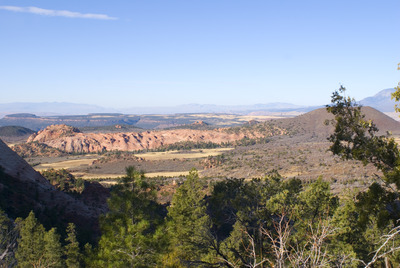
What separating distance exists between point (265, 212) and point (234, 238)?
285 inches

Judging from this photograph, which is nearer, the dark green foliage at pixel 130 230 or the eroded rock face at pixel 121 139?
the dark green foliage at pixel 130 230

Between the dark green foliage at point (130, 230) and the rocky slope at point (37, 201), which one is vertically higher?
the dark green foliage at point (130, 230)

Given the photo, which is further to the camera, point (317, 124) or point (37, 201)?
point (317, 124)

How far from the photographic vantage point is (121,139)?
131 meters

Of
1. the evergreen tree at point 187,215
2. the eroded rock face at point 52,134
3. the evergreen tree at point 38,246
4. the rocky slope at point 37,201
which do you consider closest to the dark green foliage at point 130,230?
the evergreen tree at point 187,215

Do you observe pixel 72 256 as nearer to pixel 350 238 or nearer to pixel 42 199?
pixel 42 199

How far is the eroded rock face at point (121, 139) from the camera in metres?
126

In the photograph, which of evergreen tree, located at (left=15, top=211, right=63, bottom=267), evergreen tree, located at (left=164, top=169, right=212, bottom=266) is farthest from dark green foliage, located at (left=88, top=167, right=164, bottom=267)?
evergreen tree, located at (left=15, top=211, right=63, bottom=267)

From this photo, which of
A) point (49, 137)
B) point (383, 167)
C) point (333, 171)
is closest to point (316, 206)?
point (383, 167)

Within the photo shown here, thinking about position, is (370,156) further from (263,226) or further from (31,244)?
(31,244)

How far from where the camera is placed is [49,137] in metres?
140

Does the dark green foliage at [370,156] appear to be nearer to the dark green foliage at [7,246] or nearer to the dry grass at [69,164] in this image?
the dark green foliage at [7,246]

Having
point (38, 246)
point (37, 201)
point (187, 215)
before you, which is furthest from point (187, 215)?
point (37, 201)

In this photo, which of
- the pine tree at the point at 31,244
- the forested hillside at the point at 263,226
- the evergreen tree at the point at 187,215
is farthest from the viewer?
the evergreen tree at the point at 187,215
